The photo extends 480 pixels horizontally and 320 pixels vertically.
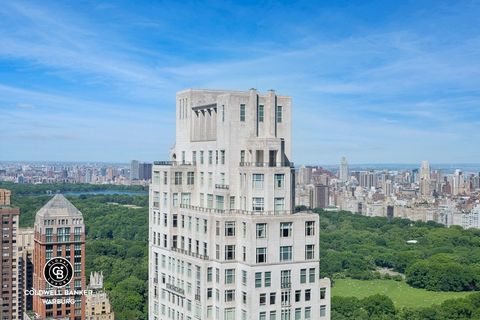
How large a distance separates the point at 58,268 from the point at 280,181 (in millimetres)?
23611

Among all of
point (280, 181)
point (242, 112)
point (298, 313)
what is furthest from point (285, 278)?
point (242, 112)

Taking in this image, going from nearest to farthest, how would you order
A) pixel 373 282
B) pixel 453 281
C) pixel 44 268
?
pixel 44 268 < pixel 453 281 < pixel 373 282

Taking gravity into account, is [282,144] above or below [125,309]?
above

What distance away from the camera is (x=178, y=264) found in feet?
75.6

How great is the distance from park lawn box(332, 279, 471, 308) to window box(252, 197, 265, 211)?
165 feet

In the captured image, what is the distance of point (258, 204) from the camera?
21719 millimetres

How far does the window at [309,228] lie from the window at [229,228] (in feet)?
8.04

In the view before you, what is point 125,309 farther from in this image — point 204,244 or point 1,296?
point 204,244

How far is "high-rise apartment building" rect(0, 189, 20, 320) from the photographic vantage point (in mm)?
50750

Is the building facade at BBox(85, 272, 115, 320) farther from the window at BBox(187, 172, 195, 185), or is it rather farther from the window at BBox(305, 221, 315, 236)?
the window at BBox(305, 221, 315, 236)

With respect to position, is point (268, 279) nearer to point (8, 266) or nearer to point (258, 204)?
point (258, 204)

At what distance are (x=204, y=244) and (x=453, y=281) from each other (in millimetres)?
60852

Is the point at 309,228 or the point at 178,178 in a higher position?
the point at 178,178

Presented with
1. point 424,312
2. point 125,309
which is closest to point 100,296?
point 125,309
